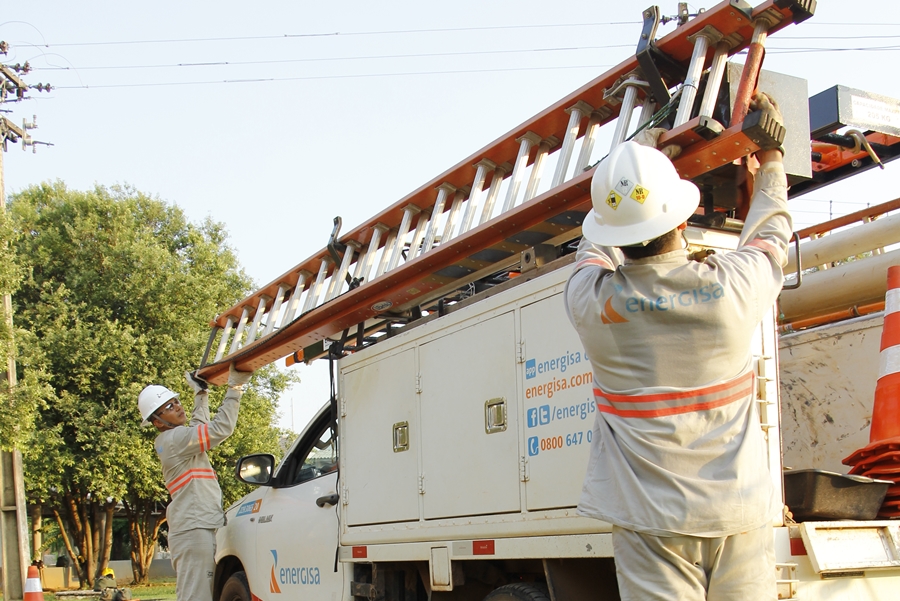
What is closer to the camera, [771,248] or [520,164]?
[771,248]

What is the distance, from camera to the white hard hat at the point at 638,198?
2656 mm

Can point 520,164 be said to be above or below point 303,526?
above

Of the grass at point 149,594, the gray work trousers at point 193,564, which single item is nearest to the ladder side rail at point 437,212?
the gray work trousers at point 193,564

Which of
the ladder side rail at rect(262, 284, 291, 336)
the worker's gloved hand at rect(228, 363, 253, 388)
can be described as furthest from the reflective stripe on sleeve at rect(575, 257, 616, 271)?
the worker's gloved hand at rect(228, 363, 253, 388)

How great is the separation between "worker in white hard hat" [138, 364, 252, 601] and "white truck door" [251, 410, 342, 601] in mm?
638

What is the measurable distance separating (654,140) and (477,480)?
1.87m

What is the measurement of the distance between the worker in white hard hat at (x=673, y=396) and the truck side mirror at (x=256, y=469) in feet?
13.4

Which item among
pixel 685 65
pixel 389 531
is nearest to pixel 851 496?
pixel 685 65

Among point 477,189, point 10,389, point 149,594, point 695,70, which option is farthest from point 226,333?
point 149,594

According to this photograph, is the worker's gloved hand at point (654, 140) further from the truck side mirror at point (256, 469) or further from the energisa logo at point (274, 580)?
the energisa logo at point (274, 580)

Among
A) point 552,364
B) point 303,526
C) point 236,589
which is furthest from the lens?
point 236,589

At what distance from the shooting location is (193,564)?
693cm

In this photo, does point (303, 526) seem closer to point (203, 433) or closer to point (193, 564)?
point (203, 433)

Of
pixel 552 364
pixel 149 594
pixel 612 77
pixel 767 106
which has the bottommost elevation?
pixel 149 594
